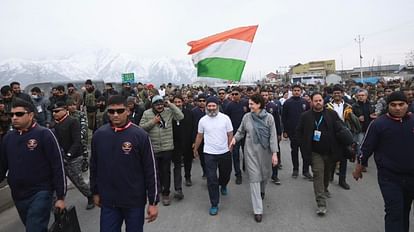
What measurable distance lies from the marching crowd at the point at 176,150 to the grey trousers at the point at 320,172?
15 mm

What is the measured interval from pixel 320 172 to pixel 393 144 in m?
1.55

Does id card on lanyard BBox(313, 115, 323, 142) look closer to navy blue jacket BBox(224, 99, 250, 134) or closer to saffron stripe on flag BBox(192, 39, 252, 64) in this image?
navy blue jacket BBox(224, 99, 250, 134)

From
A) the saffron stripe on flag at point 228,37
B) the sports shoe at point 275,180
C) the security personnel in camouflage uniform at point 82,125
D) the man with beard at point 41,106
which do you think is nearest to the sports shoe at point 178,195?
the security personnel in camouflage uniform at point 82,125

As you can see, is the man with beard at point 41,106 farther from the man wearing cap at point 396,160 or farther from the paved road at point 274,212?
the man wearing cap at point 396,160

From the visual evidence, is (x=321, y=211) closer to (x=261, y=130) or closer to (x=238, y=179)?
(x=261, y=130)

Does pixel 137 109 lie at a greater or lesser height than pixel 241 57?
lesser

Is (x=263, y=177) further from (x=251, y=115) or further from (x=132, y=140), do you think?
(x=132, y=140)

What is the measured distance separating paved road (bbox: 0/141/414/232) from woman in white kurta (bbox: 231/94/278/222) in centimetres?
47

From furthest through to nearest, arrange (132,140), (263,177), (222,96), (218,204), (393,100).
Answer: (222,96)
(218,204)
(263,177)
(393,100)
(132,140)

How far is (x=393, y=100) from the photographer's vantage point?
3.42 m

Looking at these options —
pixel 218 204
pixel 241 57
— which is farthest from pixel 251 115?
pixel 241 57

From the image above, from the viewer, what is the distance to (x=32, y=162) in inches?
126

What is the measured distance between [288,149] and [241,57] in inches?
143

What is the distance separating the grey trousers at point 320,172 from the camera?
4699 mm
